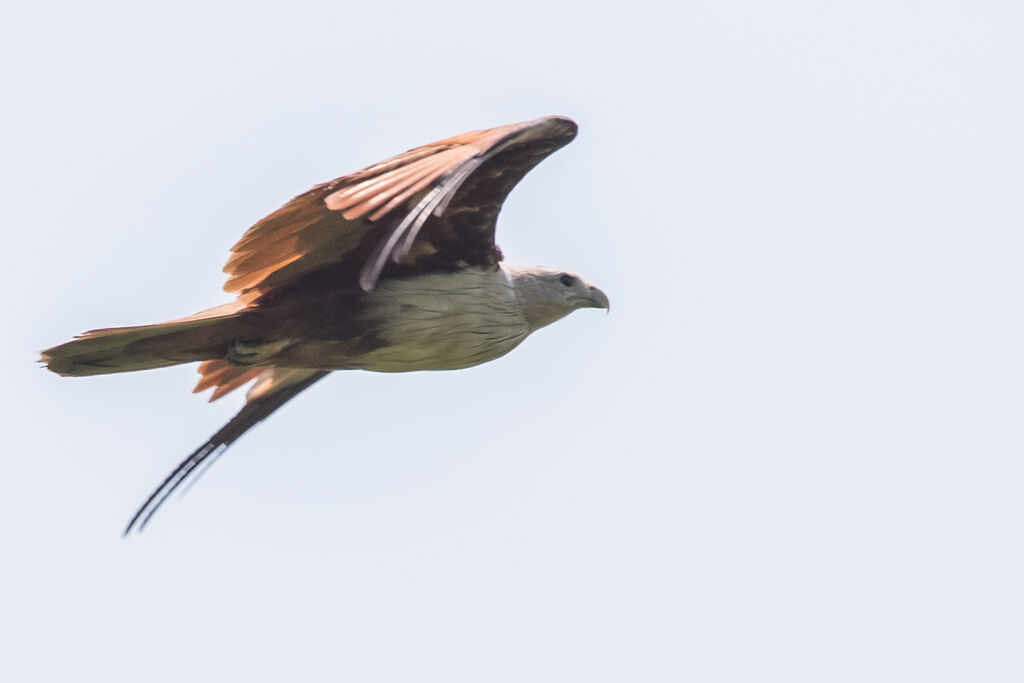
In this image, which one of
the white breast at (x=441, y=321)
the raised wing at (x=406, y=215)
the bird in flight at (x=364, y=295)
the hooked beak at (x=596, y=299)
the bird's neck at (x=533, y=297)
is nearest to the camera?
the raised wing at (x=406, y=215)

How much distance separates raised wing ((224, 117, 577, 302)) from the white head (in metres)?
0.50

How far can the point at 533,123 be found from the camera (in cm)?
880

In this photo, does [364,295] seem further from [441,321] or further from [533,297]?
[533,297]

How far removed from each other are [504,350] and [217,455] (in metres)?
2.15

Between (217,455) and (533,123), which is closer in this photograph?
(533,123)

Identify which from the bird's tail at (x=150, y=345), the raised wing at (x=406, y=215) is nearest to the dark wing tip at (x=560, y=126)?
the raised wing at (x=406, y=215)

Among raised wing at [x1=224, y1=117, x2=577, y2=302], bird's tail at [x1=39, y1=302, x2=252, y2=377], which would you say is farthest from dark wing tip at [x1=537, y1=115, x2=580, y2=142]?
bird's tail at [x1=39, y1=302, x2=252, y2=377]

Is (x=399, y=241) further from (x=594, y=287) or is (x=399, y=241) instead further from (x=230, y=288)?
(x=594, y=287)

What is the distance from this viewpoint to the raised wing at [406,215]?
26.7 ft

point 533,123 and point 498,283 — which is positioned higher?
point 533,123

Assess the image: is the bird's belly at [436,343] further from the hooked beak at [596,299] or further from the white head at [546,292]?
the hooked beak at [596,299]

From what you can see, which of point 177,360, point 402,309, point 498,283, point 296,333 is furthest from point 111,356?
point 498,283

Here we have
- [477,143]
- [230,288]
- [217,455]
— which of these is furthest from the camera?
[217,455]

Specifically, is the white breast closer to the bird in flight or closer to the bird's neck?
the bird in flight
